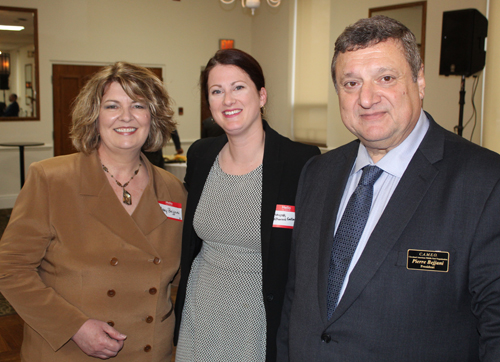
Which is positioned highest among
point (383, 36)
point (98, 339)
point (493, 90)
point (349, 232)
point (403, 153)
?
point (493, 90)

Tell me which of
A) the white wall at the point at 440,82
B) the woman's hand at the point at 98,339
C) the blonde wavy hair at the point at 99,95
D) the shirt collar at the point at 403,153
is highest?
the white wall at the point at 440,82

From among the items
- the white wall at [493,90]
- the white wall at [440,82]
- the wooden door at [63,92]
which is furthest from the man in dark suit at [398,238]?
the wooden door at [63,92]

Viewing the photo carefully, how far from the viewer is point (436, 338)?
3.89 feet

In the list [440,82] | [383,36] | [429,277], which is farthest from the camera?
[440,82]

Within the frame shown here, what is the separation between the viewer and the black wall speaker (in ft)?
16.9

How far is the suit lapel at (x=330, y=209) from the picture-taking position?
4.51 ft

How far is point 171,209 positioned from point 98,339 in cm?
63

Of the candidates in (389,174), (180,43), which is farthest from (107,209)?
(180,43)

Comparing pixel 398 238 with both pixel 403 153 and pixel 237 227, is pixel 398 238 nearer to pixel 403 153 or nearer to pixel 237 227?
pixel 403 153

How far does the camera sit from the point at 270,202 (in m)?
1.89

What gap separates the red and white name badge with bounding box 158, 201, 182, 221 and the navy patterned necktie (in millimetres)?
906

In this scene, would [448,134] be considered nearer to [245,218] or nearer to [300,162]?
[300,162]

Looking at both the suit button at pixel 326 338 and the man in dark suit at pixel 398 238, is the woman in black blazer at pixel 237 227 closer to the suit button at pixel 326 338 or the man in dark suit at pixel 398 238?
the man in dark suit at pixel 398 238

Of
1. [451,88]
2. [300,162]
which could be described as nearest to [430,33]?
[451,88]
